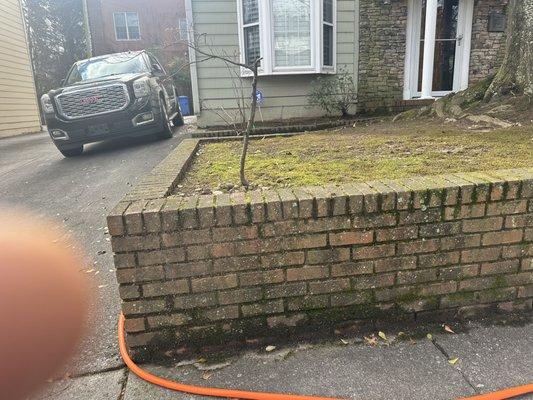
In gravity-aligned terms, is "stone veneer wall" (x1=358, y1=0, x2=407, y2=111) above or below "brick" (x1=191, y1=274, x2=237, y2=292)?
above

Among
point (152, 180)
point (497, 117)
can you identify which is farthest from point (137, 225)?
point (497, 117)

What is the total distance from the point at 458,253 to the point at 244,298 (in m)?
1.13

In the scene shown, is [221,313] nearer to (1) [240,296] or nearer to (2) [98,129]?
(1) [240,296]

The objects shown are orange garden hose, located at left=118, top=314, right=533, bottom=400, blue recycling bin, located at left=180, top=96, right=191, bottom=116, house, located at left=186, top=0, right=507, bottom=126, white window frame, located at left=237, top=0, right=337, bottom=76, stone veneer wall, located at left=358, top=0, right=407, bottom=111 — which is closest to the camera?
orange garden hose, located at left=118, top=314, right=533, bottom=400

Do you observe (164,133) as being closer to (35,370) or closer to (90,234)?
(90,234)

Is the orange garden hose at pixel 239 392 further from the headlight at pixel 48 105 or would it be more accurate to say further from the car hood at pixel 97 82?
the headlight at pixel 48 105

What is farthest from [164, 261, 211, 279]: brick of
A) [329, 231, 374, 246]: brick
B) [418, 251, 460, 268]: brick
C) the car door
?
the car door

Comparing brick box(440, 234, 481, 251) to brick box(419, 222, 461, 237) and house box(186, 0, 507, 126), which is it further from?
house box(186, 0, 507, 126)

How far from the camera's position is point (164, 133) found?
8281mm

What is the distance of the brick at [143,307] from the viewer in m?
2.10

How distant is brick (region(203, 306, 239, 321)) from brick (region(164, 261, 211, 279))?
0.68 feet

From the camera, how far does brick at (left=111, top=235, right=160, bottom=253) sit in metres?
2.02

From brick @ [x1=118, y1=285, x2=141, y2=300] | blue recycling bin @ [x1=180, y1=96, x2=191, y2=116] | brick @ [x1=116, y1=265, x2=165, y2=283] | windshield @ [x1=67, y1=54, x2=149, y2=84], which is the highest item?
windshield @ [x1=67, y1=54, x2=149, y2=84]

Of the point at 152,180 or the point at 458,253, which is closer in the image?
the point at 458,253
